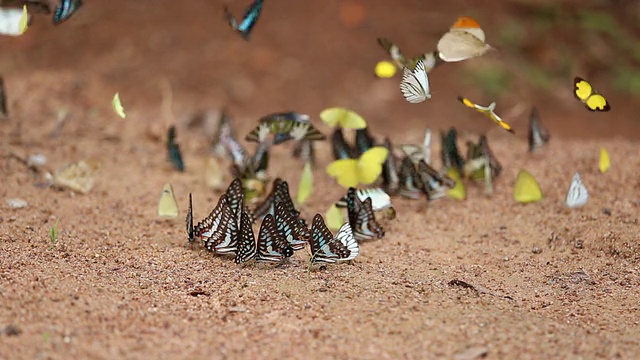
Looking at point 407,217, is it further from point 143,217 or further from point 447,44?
point 143,217

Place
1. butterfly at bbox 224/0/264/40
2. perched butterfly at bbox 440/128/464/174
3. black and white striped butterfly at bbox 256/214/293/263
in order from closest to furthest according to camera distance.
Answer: black and white striped butterfly at bbox 256/214/293/263 → butterfly at bbox 224/0/264/40 → perched butterfly at bbox 440/128/464/174

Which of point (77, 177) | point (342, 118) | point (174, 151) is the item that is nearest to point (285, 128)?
point (342, 118)

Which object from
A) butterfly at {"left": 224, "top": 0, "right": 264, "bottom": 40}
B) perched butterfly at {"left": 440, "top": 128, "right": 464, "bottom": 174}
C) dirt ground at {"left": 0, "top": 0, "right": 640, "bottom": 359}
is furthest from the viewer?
perched butterfly at {"left": 440, "top": 128, "right": 464, "bottom": 174}

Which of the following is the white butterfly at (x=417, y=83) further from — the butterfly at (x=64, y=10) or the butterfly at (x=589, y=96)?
the butterfly at (x=64, y=10)

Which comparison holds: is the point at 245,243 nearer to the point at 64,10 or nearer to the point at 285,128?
the point at 285,128

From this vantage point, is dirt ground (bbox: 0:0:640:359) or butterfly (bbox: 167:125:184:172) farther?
butterfly (bbox: 167:125:184:172)

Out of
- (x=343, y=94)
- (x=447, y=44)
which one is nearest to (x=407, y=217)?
(x=447, y=44)

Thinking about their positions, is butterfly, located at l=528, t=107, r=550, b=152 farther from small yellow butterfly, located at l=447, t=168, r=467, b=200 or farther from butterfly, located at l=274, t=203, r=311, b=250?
butterfly, located at l=274, t=203, r=311, b=250

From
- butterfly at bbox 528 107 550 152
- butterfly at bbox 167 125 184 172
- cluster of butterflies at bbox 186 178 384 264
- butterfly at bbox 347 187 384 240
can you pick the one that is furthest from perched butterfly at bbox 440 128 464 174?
butterfly at bbox 167 125 184 172
